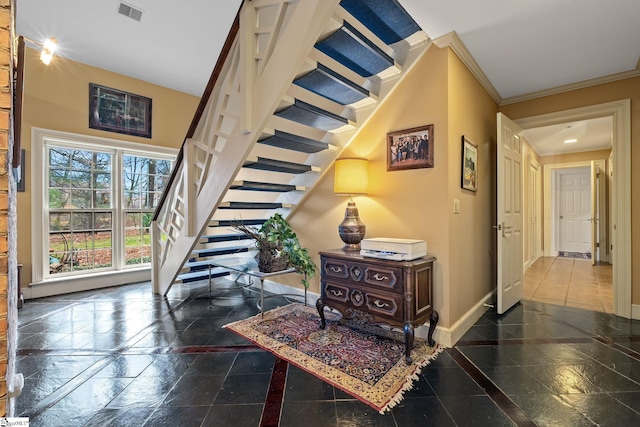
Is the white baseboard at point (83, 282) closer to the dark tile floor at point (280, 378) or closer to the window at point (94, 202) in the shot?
the window at point (94, 202)

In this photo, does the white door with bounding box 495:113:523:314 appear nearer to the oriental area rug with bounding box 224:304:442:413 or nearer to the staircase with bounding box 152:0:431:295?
the oriental area rug with bounding box 224:304:442:413

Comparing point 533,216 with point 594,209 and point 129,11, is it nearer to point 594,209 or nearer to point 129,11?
point 594,209

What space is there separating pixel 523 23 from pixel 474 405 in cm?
255

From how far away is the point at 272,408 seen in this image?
1590 millimetres

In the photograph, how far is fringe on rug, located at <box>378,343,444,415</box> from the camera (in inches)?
62.4

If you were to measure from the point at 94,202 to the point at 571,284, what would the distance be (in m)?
6.85

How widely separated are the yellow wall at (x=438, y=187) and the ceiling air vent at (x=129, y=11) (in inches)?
98.2

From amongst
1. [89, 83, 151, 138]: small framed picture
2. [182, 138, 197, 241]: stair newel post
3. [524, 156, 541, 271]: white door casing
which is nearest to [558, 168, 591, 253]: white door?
[524, 156, 541, 271]: white door casing

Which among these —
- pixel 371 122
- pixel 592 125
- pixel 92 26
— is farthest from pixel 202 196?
pixel 592 125

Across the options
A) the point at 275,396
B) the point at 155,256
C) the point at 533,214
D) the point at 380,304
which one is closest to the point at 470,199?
the point at 380,304

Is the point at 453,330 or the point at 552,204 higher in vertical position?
the point at 552,204

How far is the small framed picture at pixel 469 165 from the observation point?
2500 millimetres

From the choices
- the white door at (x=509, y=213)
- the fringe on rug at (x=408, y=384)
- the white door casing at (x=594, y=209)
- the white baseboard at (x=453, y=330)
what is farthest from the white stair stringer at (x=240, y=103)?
the white door casing at (x=594, y=209)

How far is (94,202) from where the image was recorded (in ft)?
13.7
